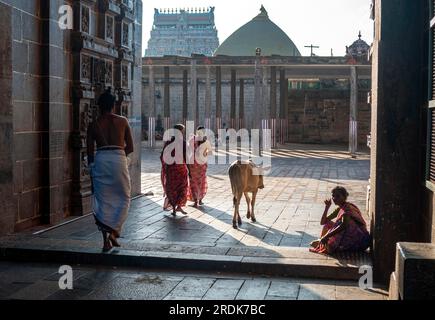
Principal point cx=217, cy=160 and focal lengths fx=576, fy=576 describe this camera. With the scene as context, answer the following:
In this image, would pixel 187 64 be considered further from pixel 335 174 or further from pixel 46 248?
pixel 46 248

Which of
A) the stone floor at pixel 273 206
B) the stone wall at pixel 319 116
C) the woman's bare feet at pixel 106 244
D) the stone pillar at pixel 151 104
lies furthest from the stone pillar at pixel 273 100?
the woman's bare feet at pixel 106 244

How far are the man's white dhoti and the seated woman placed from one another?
6.90ft

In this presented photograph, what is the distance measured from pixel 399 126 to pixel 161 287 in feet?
8.51

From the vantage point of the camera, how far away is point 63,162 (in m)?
7.89

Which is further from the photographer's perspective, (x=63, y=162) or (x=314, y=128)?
(x=314, y=128)

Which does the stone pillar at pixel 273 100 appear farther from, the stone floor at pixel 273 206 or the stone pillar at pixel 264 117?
the stone floor at pixel 273 206

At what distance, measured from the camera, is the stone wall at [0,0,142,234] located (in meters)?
6.56

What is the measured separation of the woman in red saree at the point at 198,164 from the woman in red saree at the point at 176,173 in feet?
1.35

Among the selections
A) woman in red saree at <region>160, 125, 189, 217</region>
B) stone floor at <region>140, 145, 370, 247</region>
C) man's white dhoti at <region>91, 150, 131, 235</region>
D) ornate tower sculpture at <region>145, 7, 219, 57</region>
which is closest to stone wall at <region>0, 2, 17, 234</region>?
man's white dhoti at <region>91, 150, 131, 235</region>

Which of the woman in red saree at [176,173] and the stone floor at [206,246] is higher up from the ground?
the woman in red saree at [176,173]

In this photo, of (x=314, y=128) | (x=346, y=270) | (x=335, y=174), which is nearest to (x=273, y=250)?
(x=346, y=270)

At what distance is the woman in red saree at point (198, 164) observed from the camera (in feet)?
30.9

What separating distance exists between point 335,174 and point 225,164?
4621mm

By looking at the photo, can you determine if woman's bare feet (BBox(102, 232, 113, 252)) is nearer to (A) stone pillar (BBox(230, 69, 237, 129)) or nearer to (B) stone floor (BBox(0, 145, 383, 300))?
(B) stone floor (BBox(0, 145, 383, 300))
